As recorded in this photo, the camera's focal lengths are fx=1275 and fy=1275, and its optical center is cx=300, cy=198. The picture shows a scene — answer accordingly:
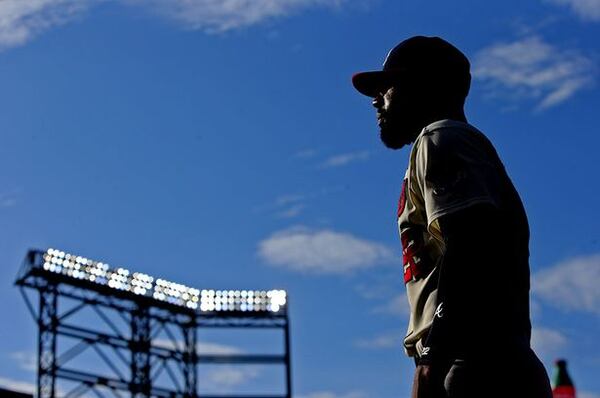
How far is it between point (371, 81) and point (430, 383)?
111 cm

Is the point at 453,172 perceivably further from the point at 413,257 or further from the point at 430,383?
the point at 430,383

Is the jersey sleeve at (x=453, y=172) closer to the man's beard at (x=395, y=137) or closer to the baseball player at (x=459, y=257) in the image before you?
the baseball player at (x=459, y=257)

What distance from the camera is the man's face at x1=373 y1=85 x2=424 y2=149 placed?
14.0 ft

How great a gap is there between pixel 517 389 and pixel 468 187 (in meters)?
0.62

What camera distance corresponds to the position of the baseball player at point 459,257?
12.3 feet

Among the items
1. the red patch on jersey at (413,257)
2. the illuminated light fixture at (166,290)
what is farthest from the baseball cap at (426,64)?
the illuminated light fixture at (166,290)

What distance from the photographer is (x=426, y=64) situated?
422 cm

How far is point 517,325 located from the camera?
3.88 m

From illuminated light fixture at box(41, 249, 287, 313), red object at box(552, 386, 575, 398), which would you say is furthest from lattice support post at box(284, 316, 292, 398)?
red object at box(552, 386, 575, 398)

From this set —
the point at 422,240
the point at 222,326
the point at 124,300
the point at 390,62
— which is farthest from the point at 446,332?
the point at 222,326

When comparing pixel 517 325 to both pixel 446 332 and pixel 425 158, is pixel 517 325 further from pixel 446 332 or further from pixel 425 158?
pixel 425 158

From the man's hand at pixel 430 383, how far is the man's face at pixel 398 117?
Answer: 863 mm

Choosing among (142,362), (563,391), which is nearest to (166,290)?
(142,362)

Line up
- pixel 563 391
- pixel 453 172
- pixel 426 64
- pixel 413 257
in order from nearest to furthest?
pixel 453 172 → pixel 413 257 → pixel 426 64 → pixel 563 391
